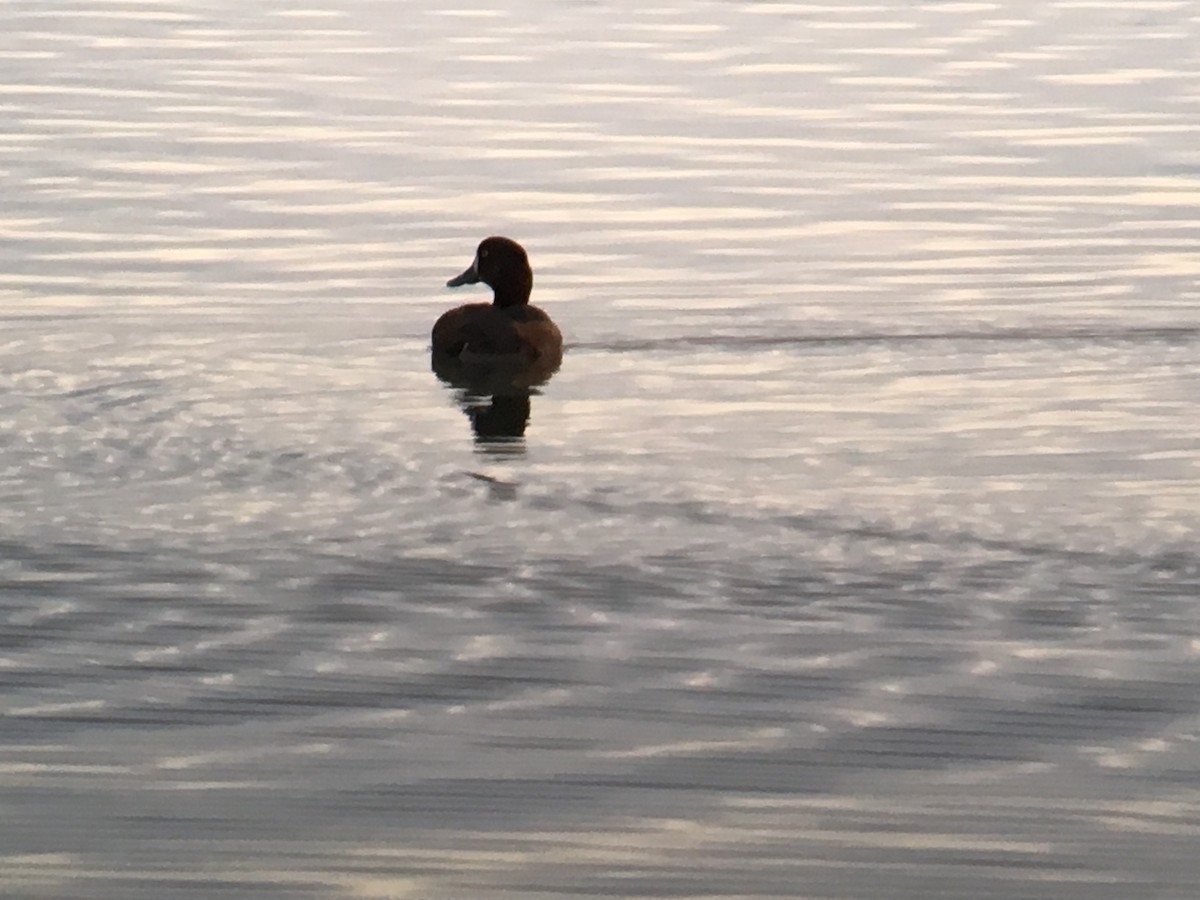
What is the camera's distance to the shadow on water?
12.5 m

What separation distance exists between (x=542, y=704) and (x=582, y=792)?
0.76m

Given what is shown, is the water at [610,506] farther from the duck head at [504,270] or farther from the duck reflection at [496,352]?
the duck head at [504,270]

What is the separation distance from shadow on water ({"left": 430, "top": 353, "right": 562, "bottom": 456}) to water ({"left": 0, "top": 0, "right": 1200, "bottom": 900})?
0.28 feet

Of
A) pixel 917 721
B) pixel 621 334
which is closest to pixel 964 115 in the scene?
pixel 621 334

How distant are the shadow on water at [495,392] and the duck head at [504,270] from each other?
1.16 m

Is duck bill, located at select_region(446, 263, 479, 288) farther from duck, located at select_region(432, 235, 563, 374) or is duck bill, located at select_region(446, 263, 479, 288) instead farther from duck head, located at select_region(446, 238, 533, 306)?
duck, located at select_region(432, 235, 563, 374)

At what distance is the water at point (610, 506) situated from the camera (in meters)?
7.23

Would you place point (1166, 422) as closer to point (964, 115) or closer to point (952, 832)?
point (952, 832)

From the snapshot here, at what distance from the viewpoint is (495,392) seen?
14.0 metres

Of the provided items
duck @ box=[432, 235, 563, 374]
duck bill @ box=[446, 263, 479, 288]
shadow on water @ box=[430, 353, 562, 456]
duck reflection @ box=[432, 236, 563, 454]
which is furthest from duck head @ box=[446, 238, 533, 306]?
shadow on water @ box=[430, 353, 562, 456]

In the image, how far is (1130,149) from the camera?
840 inches

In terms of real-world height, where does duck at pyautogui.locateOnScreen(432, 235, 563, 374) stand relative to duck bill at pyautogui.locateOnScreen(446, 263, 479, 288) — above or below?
below

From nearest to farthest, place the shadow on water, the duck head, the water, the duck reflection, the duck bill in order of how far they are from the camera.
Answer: the water < the shadow on water < the duck reflection < the duck head < the duck bill

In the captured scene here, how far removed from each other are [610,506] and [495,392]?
3180mm
